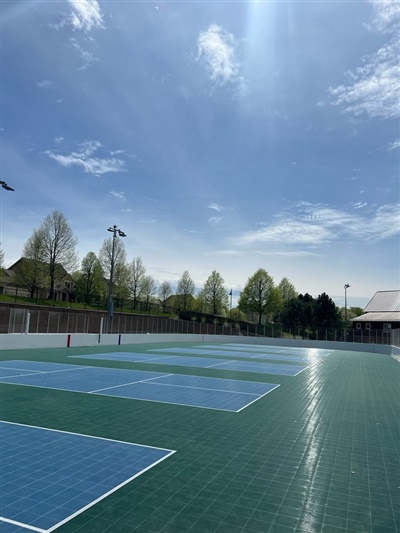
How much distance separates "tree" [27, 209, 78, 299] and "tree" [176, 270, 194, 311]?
99.7 ft

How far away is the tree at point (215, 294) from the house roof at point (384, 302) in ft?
80.4

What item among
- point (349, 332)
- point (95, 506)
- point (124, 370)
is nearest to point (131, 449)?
point (95, 506)

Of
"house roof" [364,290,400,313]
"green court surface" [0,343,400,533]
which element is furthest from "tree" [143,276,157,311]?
"green court surface" [0,343,400,533]

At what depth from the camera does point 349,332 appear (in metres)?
47.7

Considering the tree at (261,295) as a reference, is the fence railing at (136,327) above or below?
below

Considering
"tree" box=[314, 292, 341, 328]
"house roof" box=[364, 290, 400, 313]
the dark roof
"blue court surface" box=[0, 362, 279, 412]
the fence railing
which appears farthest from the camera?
"tree" box=[314, 292, 341, 328]

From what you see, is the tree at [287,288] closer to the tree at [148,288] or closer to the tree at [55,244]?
the tree at [148,288]

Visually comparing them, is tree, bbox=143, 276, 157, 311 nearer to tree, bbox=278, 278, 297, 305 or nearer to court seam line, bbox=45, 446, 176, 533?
tree, bbox=278, 278, 297, 305

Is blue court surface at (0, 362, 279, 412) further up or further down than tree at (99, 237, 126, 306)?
further down

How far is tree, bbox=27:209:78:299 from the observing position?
183ft

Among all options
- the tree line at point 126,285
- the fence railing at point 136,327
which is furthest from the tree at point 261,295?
the fence railing at point 136,327

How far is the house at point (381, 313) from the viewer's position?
A: 57.5 meters

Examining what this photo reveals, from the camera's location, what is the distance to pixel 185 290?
82500mm

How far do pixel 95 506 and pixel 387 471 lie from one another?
422cm
